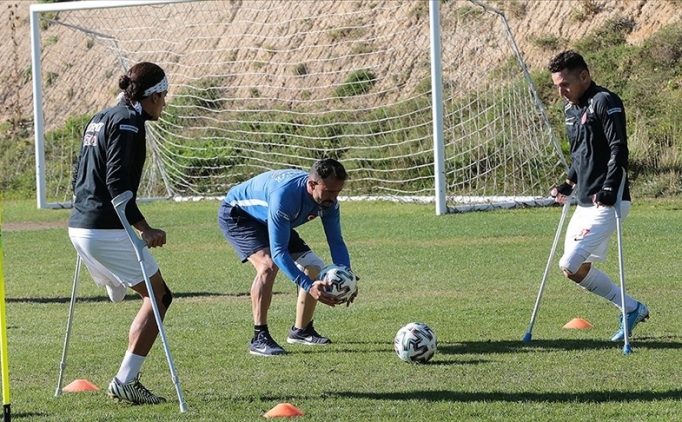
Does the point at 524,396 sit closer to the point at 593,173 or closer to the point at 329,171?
the point at 329,171

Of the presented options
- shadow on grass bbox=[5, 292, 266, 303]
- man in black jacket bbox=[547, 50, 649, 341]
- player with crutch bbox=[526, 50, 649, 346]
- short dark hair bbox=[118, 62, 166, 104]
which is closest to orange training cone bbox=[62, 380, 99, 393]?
short dark hair bbox=[118, 62, 166, 104]

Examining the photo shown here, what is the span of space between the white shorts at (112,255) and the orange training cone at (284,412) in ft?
4.07

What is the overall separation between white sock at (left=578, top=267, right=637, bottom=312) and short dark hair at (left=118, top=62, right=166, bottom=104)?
4.19m

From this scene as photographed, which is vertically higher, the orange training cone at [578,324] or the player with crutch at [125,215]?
the player with crutch at [125,215]

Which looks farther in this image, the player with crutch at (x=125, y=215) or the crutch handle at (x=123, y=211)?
the player with crutch at (x=125, y=215)

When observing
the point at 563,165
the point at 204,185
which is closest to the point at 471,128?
the point at 563,165

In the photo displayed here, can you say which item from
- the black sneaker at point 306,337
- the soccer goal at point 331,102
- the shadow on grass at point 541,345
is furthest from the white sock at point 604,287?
the soccer goal at point 331,102

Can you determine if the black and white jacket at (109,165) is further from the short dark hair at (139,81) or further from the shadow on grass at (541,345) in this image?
the shadow on grass at (541,345)

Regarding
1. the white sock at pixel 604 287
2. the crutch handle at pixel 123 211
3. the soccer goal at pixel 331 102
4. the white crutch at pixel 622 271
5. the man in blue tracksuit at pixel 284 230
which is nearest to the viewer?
the crutch handle at pixel 123 211

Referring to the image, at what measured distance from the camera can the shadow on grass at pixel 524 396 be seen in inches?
301

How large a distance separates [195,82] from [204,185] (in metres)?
4.29

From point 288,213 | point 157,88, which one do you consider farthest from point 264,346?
point 157,88

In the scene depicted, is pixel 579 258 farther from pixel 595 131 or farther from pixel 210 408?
pixel 210 408

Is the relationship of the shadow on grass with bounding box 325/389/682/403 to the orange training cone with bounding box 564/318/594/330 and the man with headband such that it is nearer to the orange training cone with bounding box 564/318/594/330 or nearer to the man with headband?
the man with headband
